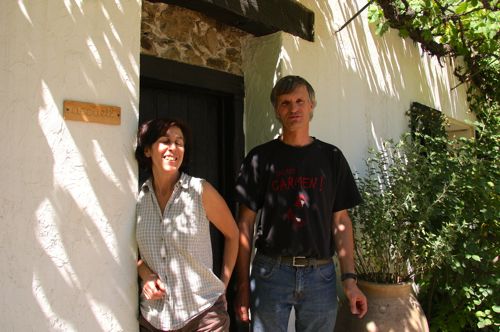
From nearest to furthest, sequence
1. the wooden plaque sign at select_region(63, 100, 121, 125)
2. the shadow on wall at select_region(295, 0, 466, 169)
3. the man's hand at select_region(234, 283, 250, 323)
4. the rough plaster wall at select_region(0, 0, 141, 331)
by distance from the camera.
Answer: the rough plaster wall at select_region(0, 0, 141, 331) < the wooden plaque sign at select_region(63, 100, 121, 125) < the man's hand at select_region(234, 283, 250, 323) < the shadow on wall at select_region(295, 0, 466, 169)

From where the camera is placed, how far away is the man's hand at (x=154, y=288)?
200cm

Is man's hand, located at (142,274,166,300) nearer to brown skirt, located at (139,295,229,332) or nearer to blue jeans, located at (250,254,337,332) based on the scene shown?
brown skirt, located at (139,295,229,332)

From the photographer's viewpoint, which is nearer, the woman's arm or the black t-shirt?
the woman's arm

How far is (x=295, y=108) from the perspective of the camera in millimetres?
2490

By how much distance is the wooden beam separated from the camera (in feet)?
9.08

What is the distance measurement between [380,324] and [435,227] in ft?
3.48

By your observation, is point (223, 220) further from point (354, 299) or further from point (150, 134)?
point (354, 299)

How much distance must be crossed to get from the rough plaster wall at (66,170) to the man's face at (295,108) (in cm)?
81

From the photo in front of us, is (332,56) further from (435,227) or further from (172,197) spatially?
(172,197)

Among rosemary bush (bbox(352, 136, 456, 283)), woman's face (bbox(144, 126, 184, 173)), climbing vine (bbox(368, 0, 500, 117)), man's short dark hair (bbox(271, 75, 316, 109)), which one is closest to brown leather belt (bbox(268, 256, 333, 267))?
woman's face (bbox(144, 126, 184, 173))

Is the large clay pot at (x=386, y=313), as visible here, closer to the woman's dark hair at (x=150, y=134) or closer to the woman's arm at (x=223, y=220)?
the woman's arm at (x=223, y=220)

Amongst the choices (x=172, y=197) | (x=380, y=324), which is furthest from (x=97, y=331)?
(x=380, y=324)

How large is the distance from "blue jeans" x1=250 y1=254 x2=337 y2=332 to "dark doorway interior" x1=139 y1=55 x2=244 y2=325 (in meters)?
0.82

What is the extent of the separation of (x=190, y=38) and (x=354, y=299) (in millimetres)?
1886
